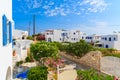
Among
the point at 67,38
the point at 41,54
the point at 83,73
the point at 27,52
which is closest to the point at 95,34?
the point at 67,38

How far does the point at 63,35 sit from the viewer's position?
72.4m

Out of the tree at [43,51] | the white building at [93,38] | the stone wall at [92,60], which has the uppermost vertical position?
the white building at [93,38]

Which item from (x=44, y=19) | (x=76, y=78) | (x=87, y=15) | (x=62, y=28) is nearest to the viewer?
(x=76, y=78)

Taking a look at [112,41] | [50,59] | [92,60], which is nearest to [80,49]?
[92,60]

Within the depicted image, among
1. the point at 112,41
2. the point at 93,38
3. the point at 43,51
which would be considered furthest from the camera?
the point at 93,38

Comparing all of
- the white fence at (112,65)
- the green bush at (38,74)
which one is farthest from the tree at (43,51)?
the green bush at (38,74)

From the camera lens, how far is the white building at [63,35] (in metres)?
70.2

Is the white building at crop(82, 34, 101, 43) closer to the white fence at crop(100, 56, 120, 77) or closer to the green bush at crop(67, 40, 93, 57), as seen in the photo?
the green bush at crop(67, 40, 93, 57)

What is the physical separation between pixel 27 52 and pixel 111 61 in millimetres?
18390

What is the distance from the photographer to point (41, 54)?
1083 inches

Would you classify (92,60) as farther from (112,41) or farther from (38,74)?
(112,41)

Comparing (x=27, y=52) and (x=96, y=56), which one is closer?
(x=96, y=56)

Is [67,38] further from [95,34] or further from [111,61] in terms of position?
[111,61]

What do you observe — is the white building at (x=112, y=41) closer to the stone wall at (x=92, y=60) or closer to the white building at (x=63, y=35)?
the white building at (x=63, y=35)
